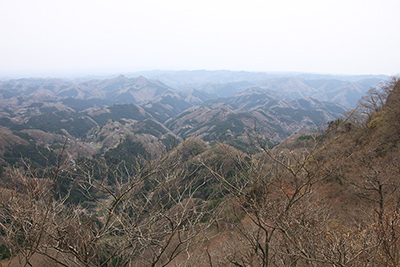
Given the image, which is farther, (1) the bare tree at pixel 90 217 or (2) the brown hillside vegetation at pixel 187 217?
(2) the brown hillside vegetation at pixel 187 217

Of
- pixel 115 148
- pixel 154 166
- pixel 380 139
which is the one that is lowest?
pixel 115 148

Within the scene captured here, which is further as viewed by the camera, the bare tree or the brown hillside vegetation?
the brown hillside vegetation

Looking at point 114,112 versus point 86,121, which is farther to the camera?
point 114,112

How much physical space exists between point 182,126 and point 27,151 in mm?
120353

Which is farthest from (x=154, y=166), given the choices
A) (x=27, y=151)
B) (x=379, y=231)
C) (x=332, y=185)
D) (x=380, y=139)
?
(x=27, y=151)

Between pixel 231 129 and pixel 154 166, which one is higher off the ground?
pixel 154 166

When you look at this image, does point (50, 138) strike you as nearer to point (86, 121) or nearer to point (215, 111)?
point (86, 121)

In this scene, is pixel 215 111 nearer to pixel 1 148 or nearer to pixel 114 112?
pixel 114 112

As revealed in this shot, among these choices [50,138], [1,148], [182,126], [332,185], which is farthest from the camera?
[182,126]

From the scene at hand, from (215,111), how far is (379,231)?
190 meters

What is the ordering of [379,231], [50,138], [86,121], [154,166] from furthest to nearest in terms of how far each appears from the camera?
[86,121]
[50,138]
[154,166]
[379,231]

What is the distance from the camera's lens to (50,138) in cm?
11994

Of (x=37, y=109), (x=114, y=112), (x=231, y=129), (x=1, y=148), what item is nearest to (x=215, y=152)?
(x=231, y=129)

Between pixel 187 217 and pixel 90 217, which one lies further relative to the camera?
pixel 187 217
